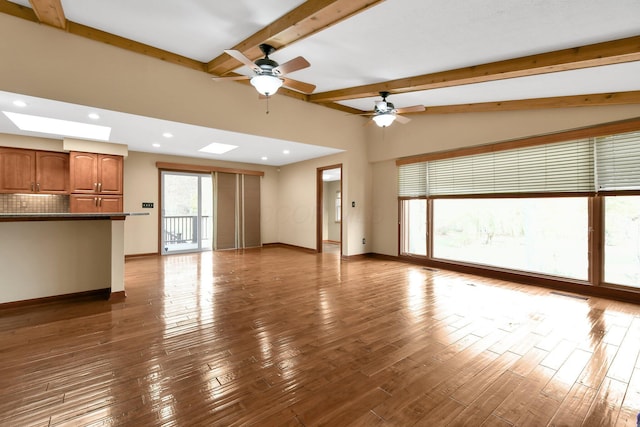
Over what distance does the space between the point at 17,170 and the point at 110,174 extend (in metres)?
1.40

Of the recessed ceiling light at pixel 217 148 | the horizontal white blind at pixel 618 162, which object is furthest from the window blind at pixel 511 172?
the recessed ceiling light at pixel 217 148

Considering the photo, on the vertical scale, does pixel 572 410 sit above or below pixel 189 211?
below

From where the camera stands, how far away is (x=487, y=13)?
247cm

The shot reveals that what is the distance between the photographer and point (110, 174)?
5969 mm

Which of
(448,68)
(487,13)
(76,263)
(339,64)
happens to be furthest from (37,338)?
(448,68)

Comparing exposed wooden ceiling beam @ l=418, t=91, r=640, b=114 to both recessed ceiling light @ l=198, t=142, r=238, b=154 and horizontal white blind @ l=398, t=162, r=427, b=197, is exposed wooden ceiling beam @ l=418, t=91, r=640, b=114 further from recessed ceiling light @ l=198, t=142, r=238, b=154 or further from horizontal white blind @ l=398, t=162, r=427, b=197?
recessed ceiling light @ l=198, t=142, r=238, b=154

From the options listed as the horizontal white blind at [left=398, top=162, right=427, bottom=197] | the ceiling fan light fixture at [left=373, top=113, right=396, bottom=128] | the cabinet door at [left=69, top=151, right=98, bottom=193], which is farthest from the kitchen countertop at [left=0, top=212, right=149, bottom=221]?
the horizontal white blind at [left=398, top=162, right=427, bottom=197]

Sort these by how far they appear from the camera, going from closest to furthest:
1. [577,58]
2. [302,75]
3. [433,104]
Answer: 1. [577,58]
2. [302,75]
3. [433,104]

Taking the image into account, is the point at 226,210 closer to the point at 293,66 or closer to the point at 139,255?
the point at 139,255

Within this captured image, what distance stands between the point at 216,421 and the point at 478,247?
17.2 ft

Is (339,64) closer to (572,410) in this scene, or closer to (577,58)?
(577,58)

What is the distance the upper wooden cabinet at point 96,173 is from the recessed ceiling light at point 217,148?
5.87 feet

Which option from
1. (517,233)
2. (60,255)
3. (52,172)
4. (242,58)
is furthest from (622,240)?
(52,172)

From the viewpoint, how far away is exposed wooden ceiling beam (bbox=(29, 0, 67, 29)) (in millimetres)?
2799
